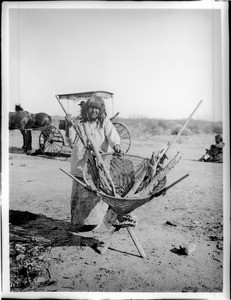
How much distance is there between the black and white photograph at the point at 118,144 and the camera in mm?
2844

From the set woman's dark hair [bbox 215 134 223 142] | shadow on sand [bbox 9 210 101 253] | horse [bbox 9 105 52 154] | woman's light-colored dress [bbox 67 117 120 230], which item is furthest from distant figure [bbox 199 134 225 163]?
horse [bbox 9 105 52 154]

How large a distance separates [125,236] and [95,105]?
1176 millimetres

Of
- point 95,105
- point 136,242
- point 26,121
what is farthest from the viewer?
point 26,121

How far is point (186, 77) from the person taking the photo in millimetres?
2980

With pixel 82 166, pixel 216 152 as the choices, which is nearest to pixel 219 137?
pixel 216 152

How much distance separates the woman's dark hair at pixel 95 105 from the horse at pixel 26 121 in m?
0.38

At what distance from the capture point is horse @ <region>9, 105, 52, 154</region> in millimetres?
3057

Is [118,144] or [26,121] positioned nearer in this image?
[118,144]

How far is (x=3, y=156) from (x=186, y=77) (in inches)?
67.9

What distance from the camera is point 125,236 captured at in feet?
10.0

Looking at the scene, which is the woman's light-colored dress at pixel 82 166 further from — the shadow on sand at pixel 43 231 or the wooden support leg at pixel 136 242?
the wooden support leg at pixel 136 242

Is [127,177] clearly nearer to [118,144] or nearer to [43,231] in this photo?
[118,144]

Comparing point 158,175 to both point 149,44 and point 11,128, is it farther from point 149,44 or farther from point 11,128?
point 11,128

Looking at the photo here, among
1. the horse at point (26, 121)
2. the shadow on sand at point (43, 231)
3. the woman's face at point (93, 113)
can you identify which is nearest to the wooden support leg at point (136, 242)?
the shadow on sand at point (43, 231)
